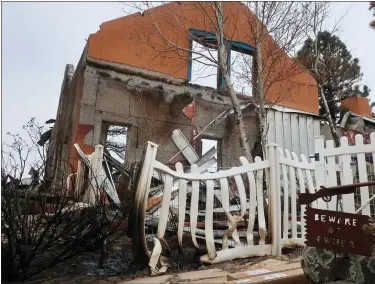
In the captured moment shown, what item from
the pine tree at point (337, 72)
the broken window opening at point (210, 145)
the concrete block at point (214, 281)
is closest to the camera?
the concrete block at point (214, 281)

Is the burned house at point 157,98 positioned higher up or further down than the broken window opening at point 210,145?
higher up

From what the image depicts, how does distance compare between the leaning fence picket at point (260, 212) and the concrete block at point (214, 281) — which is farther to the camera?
the leaning fence picket at point (260, 212)

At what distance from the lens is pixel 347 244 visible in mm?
1905

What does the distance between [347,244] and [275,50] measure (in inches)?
283

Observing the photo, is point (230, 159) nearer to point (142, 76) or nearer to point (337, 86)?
point (142, 76)

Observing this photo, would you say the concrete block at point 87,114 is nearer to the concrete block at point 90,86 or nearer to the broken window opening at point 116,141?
the concrete block at point 90,86

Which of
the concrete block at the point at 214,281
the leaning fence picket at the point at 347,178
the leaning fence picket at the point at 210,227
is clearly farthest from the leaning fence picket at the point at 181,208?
the leaning fence picket at the point at 347,178

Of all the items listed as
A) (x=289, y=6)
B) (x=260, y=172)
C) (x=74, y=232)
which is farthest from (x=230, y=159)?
(x=74, y=232)

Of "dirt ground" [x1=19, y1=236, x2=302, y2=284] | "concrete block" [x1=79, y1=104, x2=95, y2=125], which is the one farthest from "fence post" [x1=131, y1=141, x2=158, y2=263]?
"concrete block" [x1=79, y1=104, x2=95, y2=125]

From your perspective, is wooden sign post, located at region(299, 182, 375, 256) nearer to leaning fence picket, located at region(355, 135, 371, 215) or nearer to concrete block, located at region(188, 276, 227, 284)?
concrete block, located at region(188, 276, 227, 284)

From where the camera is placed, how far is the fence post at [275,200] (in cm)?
387

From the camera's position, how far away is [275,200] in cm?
393

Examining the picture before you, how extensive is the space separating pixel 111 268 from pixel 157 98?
634cm

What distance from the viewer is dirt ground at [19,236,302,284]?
2.93 meters
